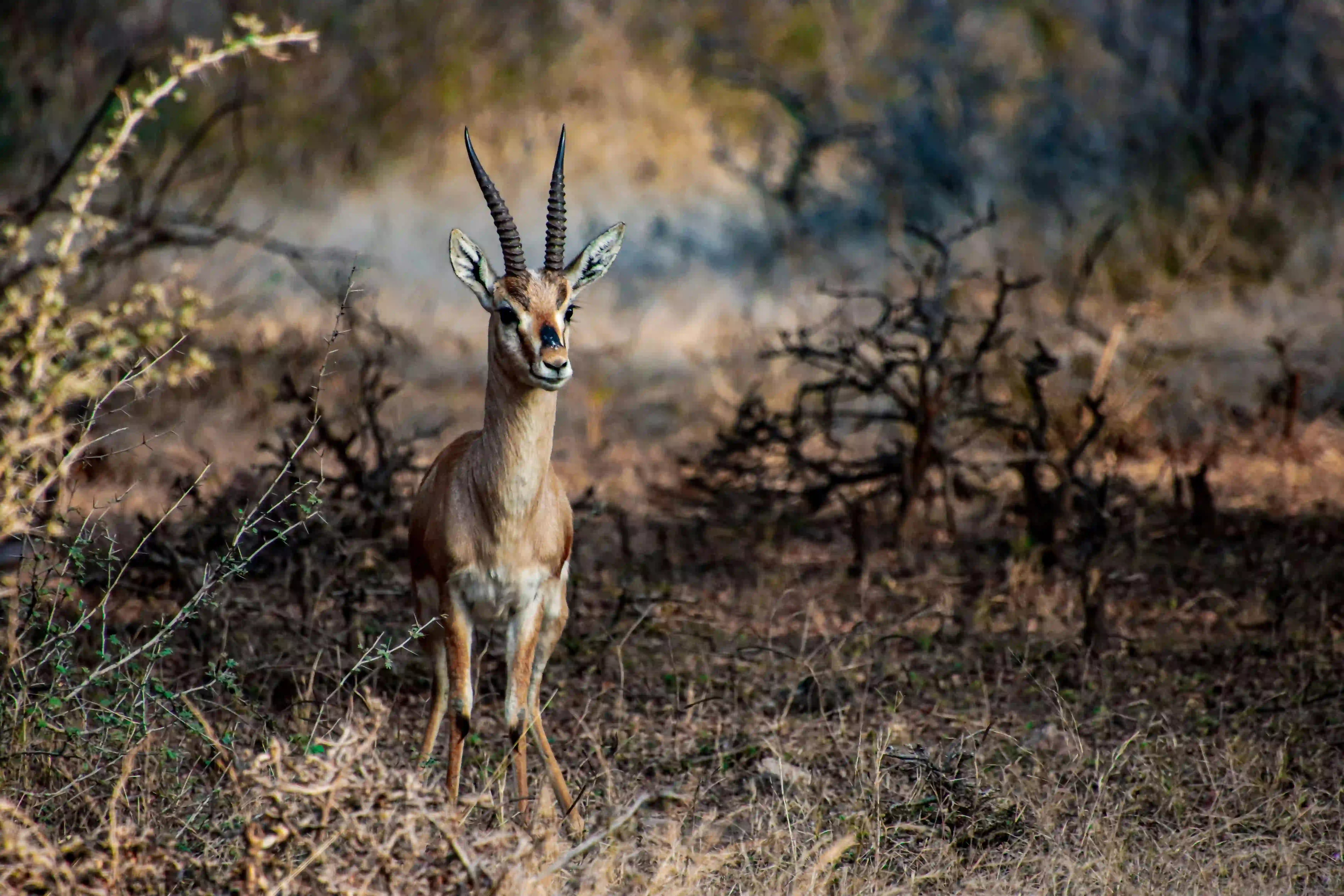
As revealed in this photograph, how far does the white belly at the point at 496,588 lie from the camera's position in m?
4.85

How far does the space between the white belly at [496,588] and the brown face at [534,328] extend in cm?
63

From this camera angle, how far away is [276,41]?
13.8 ft

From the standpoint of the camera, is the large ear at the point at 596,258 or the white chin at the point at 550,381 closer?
the white chin at the point at 550,381

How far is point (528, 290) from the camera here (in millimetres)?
4852

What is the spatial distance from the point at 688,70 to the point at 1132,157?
8.75 metres

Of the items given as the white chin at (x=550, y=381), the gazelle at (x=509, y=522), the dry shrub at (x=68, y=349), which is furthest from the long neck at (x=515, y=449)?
the dry shrub at (x=68, y=349)

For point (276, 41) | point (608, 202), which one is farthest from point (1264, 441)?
point (608, 202)

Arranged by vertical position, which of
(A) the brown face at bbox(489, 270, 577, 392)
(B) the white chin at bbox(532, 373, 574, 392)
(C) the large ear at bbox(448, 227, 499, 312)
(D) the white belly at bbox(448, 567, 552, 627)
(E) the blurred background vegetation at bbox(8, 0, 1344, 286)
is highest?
(E) the blurred background vegetation at bbox(8, 0, 1344, 286)

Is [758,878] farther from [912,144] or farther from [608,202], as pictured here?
[608,202]

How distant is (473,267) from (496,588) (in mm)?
1149

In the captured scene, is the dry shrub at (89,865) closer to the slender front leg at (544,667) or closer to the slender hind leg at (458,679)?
the slender hind leg at (458,679)

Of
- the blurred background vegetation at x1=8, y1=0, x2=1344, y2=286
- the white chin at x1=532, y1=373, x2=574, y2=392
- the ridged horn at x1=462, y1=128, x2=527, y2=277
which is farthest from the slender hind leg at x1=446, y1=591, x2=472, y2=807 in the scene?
the blurred background vegetation at x1=8, y1=0, x2=1344, y2=286

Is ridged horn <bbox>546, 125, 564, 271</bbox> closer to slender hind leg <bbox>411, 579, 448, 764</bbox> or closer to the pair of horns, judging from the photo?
the pair of horns

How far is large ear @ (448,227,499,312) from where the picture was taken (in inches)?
199
